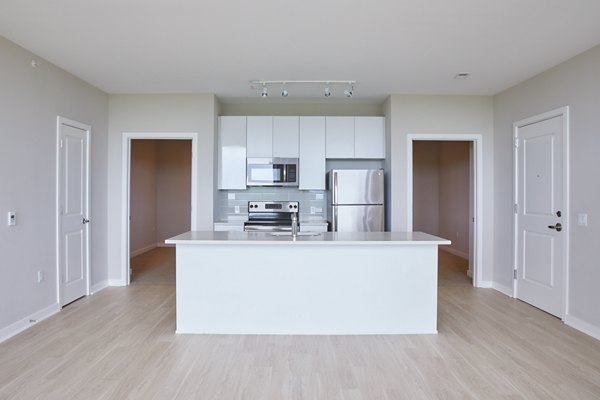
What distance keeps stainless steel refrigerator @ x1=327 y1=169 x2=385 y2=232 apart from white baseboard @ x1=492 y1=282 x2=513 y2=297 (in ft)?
5.47

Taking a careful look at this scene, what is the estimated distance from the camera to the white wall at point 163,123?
15.5ft

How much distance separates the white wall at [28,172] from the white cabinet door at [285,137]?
2393 millimetres

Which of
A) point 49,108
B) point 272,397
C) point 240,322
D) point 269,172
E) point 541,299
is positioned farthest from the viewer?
point 269,172

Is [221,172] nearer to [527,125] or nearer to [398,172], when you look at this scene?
[398,172]

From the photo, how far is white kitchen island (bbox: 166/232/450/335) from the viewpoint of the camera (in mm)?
3125

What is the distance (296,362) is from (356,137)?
3303mm

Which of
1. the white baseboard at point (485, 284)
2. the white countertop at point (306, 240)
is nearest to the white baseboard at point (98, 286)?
the white countertop at point (306, 240)

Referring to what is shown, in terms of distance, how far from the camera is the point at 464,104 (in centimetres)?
476

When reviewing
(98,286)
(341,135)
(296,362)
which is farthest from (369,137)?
(98,286)

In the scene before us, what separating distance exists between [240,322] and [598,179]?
3407 millimetres

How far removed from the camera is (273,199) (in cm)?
539

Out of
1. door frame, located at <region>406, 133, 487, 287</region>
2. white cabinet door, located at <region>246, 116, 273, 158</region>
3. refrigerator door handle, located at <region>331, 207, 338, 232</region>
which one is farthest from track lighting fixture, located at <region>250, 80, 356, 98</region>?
refrigerator door handle, located at <region>331, 207, 338, 232</region>

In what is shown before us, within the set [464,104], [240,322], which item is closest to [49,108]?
[240,322]

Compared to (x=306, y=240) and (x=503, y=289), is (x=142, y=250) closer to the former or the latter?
(x=306, y=240)
